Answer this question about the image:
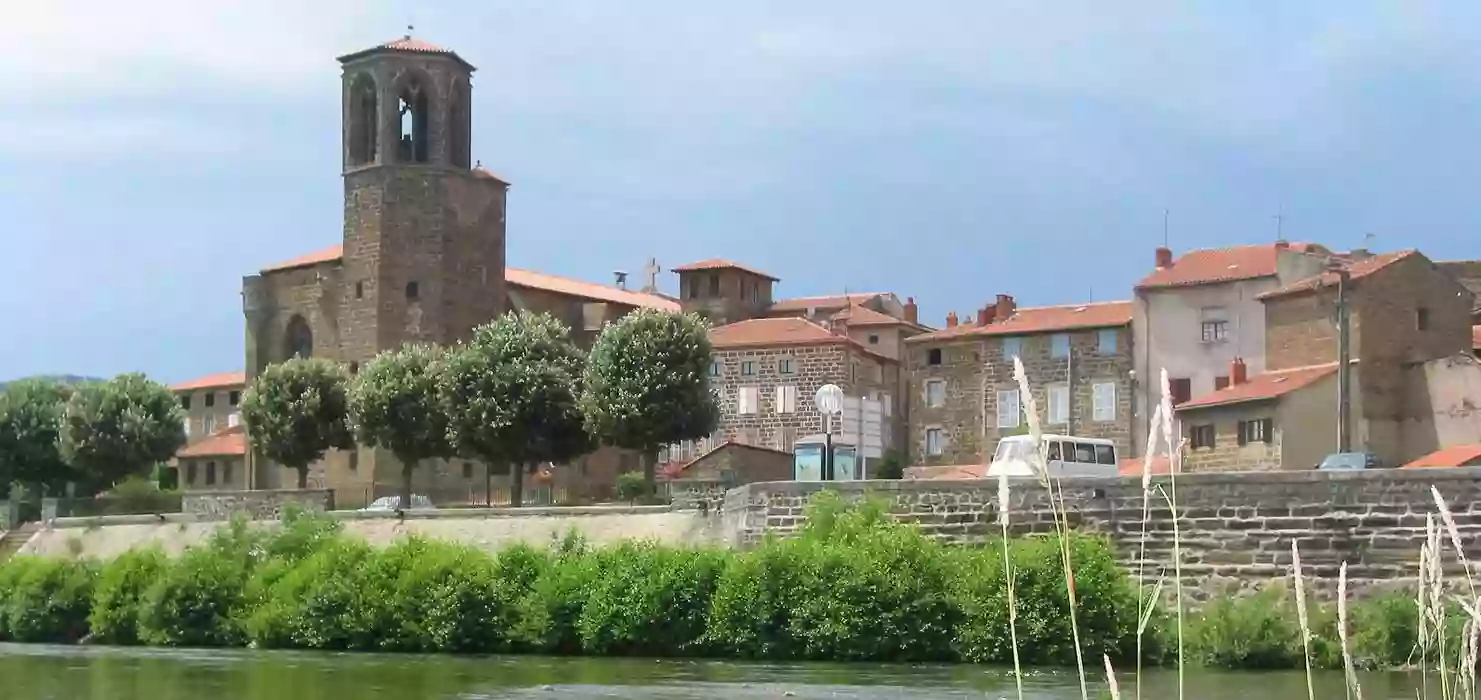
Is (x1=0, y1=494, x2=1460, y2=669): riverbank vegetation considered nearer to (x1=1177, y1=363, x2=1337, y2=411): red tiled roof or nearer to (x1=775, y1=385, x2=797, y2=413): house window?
(x1=1177, y1=363, x2=1337, y2=411): red tiled roof

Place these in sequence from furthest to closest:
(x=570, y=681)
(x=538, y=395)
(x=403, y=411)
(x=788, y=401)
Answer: (x=788, y=401), (x=403, y=411), (x=538, y=395), (x=570, y=681)

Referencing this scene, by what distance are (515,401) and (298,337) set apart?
21.4 metres

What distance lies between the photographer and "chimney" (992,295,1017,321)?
6606 centimetres

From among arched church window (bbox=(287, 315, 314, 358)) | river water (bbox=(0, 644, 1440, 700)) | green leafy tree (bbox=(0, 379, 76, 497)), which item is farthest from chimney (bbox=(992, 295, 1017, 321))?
river water (bbox=(0, 644, 1440, 700))

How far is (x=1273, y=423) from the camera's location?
45.1 meters

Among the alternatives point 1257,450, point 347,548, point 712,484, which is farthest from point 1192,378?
point 347,548

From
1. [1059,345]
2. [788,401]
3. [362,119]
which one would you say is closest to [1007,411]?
[1059,345]

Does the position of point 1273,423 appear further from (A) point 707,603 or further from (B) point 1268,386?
(A) point 707,603

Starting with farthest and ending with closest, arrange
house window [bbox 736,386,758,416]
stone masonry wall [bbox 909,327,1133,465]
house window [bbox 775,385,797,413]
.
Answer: house window [bbox 736,386,758,416] < house window [bbox 775,385,797,413] < stone masonry wall [bbox 909,327,1133,465]

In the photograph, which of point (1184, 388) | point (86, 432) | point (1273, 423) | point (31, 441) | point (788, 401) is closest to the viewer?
point (1273, 423)

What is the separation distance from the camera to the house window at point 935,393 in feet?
207

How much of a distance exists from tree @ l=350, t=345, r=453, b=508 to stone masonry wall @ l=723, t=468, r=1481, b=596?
26.4m

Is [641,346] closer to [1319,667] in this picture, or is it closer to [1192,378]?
[1192,378]

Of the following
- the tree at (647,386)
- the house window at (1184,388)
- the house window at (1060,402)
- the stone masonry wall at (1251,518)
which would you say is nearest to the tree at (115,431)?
the tree at (647,386)
